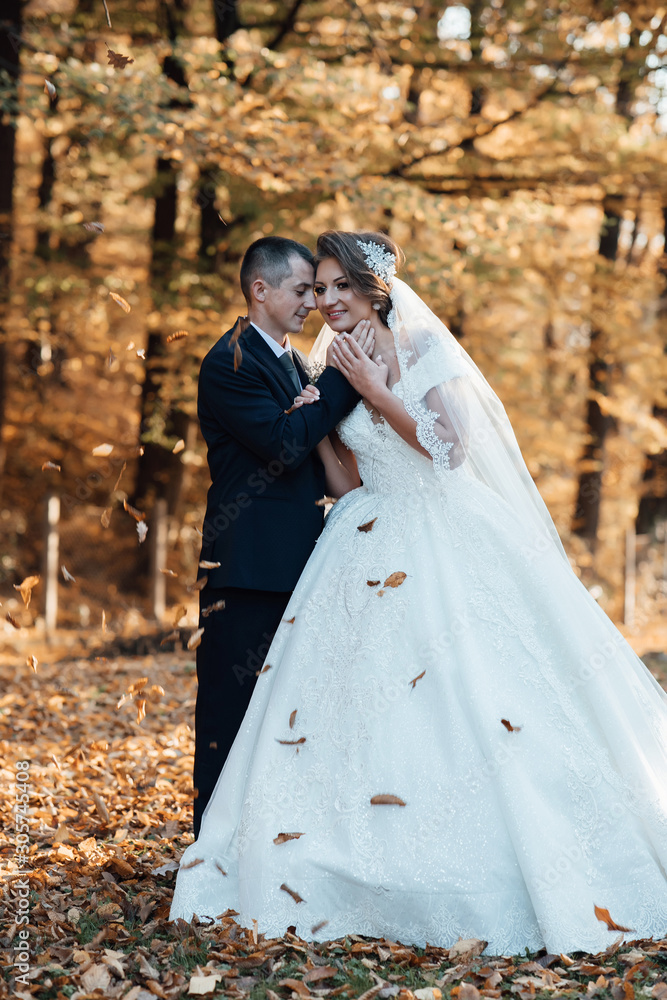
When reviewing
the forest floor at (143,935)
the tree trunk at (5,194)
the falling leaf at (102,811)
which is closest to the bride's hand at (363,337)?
the forest floor at (143,935)

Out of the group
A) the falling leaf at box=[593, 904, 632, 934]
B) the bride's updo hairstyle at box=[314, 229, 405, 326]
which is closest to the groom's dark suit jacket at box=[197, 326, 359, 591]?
the bride's updo hairstyle at box=[314, 229, 405, 326]

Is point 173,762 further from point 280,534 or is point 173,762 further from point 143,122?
point 143,122

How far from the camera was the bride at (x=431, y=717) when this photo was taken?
2992mm

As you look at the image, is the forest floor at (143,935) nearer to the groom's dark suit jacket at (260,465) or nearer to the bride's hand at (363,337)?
the groom's dark suit jacket at (260,465)

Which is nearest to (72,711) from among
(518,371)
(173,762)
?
(173,762)

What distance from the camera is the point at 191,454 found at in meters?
11.6

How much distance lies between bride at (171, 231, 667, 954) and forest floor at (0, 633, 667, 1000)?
0.33 ft

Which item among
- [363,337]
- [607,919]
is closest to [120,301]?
[363,337]

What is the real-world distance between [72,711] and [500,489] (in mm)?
4017

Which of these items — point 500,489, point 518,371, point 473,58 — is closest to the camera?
point 500,489

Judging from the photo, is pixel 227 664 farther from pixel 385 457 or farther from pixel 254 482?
pixel 385 457

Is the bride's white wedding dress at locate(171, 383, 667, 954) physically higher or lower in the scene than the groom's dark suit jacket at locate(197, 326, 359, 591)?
lower

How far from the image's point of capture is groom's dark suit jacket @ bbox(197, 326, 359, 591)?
347 cm

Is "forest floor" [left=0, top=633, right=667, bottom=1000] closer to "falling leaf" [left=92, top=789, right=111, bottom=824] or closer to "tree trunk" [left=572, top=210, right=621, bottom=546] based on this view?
"falling leaf" [left=92, top=789, right=111, bottom=824]
